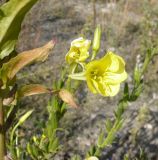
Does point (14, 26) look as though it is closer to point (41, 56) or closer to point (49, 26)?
point (41, 56)

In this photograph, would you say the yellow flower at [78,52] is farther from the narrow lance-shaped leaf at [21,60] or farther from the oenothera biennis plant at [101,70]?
the narrow lance-shaped leaf at [21,60]

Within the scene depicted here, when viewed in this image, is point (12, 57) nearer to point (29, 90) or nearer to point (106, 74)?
point (29, 90)

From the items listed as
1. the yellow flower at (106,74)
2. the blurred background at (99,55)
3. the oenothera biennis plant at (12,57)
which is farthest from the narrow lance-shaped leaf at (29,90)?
the blurred background at (99,55)

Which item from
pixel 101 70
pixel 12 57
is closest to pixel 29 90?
pixel 12 57

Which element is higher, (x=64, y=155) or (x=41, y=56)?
(x=41, y=56)

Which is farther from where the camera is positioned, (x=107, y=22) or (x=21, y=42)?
(x=107, y=22)

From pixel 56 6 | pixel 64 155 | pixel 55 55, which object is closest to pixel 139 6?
pixel 56 6
